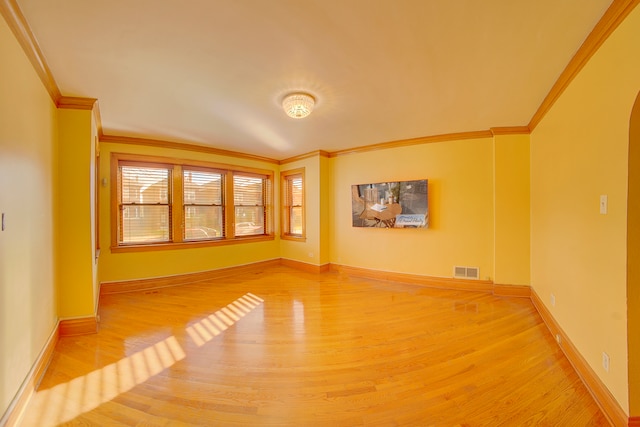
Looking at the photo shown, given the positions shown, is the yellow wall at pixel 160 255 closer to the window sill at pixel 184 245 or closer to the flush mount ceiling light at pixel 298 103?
the window sill at pixel 184 245

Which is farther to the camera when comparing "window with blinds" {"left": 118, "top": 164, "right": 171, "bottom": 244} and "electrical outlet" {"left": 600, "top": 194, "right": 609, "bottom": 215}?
"window with blinds" {"left": 118, "top": 164, "right": 171, "bottom": 244}

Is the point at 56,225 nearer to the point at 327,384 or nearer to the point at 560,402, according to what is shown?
the point at 327,384

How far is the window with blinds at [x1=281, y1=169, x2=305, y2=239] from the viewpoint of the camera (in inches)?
216

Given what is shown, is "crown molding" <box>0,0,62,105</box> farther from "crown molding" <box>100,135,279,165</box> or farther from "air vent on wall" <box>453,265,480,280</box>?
"air vent on wall" <box>453,265,480,280</box>

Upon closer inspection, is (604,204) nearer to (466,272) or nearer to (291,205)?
(466,272)

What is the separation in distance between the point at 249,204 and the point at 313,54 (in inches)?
154

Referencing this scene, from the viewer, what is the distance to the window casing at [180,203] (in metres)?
3.94

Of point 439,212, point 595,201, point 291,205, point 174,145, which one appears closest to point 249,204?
point 291,205

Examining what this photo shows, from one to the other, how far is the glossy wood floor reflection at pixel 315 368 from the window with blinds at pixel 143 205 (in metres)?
1.19

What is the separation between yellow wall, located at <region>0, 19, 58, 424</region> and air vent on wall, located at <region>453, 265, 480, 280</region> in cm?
→ 473

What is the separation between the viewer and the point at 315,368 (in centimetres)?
198

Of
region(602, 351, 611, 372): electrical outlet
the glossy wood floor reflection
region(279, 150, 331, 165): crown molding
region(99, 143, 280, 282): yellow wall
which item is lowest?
the glossy wood floor reflection

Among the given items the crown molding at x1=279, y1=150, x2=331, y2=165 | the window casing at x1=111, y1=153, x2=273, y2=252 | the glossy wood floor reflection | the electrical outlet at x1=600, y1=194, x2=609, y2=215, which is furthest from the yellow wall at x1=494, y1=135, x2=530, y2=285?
the window casing at x1=111, y1=153, x2=273, y2=252

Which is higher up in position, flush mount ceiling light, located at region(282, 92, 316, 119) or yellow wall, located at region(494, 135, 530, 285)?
flush mount ceiling light, located at region(282, 92, 316, 119)
